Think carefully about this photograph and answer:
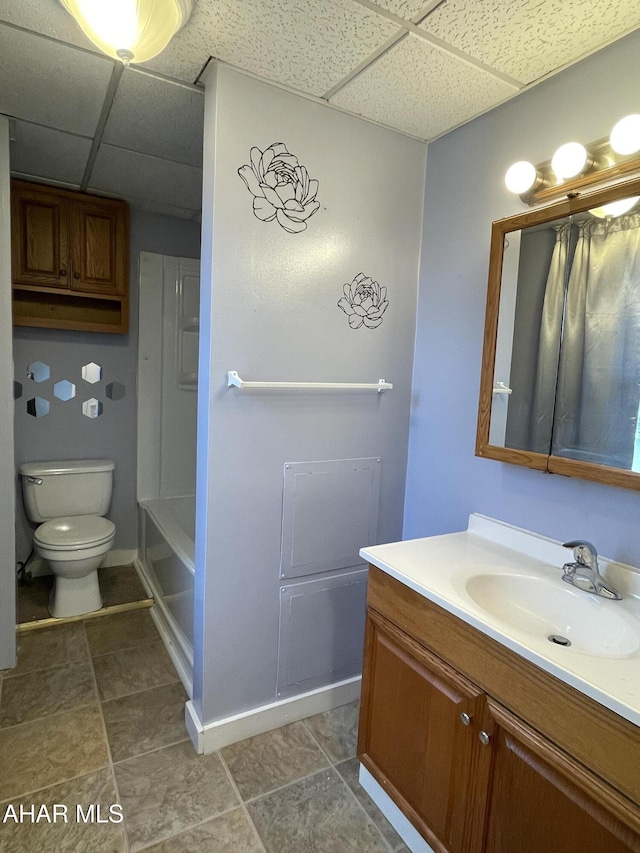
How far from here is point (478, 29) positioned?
4.21 feet

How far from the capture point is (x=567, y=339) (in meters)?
1.42

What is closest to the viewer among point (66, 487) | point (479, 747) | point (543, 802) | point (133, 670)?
point (543, 802)

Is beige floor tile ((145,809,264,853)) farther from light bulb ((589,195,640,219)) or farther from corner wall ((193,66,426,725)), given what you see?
light bulb ((589,195,640,219))

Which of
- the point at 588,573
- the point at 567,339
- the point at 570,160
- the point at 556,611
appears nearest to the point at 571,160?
the point at 570,160

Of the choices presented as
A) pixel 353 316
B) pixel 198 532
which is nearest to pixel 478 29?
pixel 353 316

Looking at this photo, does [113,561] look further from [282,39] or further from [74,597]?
[282,39]

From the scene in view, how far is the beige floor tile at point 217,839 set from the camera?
1.38 meters

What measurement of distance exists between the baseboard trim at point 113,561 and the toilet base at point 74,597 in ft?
1.26

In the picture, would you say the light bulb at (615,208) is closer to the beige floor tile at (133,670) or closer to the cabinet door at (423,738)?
the cabinet door at (423,738)

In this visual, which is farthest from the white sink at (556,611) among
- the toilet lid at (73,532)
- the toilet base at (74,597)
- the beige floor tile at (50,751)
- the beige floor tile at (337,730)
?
the toilet base at (74,597)

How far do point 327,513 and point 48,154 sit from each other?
2079 mm

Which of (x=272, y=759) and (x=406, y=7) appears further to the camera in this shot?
(x=272, y=759)

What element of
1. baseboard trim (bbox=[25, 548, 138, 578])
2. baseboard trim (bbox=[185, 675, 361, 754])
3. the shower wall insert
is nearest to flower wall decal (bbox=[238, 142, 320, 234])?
the shower wall insert

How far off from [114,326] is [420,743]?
2.61 meters
